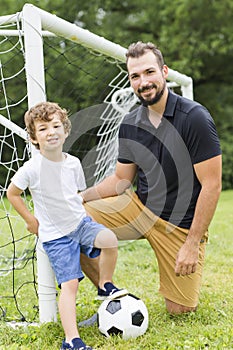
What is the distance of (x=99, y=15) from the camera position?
53.2 ft

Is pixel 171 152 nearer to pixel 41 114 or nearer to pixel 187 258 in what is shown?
pixel 187 258

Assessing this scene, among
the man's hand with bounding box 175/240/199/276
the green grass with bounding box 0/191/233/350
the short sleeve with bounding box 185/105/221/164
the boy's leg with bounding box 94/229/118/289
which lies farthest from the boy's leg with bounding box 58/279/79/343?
the short sleeve with bounding box 185/105/221/164

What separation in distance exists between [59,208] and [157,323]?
886mm

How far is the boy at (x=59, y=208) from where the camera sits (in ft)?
9.07

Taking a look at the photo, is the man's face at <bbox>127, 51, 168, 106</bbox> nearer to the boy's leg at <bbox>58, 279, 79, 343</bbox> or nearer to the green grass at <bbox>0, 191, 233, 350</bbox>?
the boy's leg at <bbox>58, 279, 79, 343</bbox>

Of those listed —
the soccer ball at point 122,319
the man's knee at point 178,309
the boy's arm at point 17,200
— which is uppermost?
the boy's arm at point 17,200

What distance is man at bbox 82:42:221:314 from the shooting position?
2967 mm

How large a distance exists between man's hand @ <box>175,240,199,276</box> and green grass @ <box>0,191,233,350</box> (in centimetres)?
31

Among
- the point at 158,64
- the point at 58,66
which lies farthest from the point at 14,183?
the point at 58,66

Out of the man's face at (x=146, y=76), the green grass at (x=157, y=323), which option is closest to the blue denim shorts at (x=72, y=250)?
the green grass at (x=157, y=323)

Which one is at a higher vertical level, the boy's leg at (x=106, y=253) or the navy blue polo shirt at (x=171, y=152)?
the navy blue polo shirt at (x=171, y=152)

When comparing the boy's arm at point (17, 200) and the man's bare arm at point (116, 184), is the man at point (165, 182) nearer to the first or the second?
the man's bare arm at point (116, 184)

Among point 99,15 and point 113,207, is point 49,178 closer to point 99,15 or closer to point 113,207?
point 113,207

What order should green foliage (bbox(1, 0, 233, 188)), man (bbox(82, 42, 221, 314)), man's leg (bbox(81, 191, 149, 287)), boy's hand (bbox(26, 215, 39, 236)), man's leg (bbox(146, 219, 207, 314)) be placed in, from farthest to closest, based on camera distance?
green foliage (bbox(1, 0, 233, 188)), man's leg (bbox(81, 191, 149, 287)), man's leg (bbox(146, 219, 207, 314)), man (bbox(82, 42, 221, 314)), boy's hand (bbox(26, 215, 39, 236))
